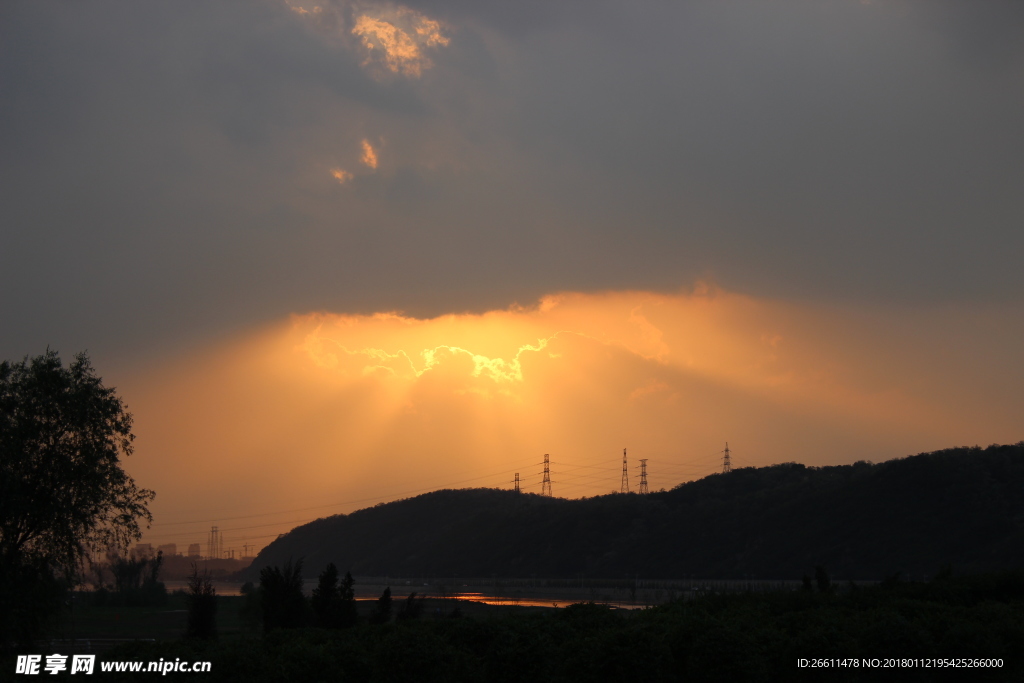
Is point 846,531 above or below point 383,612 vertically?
above

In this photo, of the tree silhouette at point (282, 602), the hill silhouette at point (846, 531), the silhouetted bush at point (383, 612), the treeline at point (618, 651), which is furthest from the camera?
the hill silhouette at point (846, 531)

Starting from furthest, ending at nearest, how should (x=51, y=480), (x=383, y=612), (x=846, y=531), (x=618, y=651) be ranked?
(x=846, y=531) → (x=383, y=612) → (x=51, y=480) → (x=618, y=651)

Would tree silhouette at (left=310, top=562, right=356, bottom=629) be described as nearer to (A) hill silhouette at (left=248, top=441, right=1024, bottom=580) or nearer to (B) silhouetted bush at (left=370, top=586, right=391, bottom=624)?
(B) silhouetted bush at (left=370, top=586, right=391, bottom=624)

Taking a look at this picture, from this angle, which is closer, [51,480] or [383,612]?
[51,480]

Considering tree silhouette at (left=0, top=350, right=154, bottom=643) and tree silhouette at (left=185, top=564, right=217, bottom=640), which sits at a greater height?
tree silhouette at (left=0, top=350, right=154, bottom=643)

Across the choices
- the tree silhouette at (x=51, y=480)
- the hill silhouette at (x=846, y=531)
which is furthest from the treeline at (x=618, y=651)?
the hill silhouette at (x=846, y=531)

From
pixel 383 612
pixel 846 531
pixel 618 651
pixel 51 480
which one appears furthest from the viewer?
pixel 846 531

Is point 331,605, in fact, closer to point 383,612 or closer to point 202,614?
point 383,612

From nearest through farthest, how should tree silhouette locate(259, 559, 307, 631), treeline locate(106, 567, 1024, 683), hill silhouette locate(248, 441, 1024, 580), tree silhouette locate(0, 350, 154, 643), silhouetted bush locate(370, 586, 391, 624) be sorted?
1. treeline locate(106, 567, 1024, 683)
2. tree silhouette locate(0, 350, 154, 643)
3. tree silhouette locate(259, 559, 307, 631)
4. silhouetted bush locate(370, 586, 391, 624)
5. hill silhouette locate(248, 441, 1024, 580)

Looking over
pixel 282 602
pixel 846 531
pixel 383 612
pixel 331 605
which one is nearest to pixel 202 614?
pixel 282 602

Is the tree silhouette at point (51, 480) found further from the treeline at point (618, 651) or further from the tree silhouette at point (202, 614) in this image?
the treeline at point (618, 651)

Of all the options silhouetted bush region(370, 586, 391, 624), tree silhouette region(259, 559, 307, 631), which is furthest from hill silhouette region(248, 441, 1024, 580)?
tree silhouette region(259, 559, 307, 631)

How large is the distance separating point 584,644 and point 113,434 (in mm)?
28476

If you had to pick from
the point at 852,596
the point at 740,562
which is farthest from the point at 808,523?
the point at 852,596
